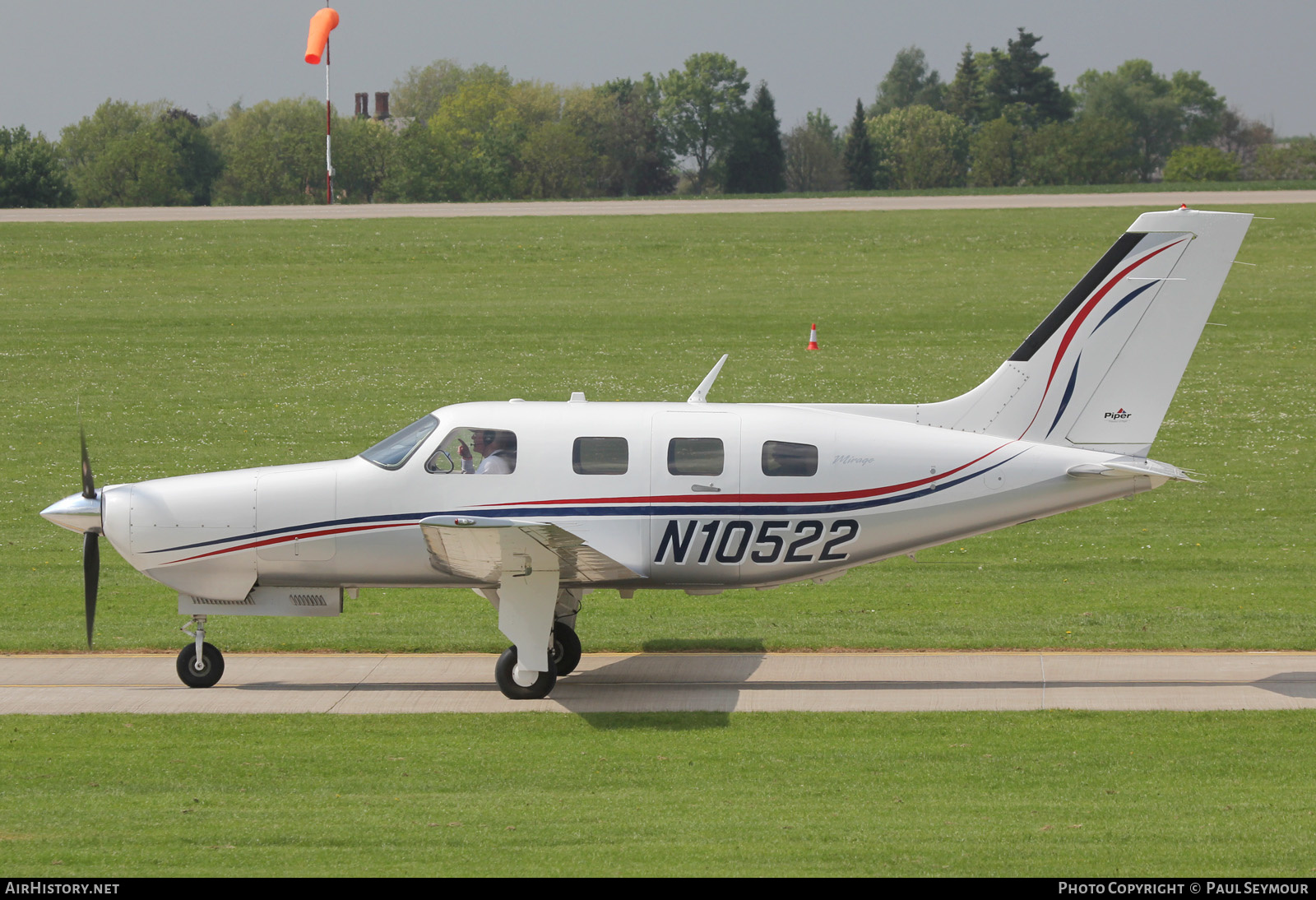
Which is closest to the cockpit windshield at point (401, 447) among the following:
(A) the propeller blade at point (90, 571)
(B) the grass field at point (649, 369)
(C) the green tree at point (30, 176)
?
(A) the propeller blade at point (90, 571)

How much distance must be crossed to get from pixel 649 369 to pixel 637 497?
16449 mm

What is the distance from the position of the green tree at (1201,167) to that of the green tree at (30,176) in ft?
202

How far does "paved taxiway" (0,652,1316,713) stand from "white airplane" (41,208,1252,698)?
666 millimetres

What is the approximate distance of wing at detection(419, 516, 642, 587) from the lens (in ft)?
36.7

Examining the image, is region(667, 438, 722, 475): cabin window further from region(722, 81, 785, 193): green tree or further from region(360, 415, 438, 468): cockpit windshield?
region(722, 81, 785, 193): green tree

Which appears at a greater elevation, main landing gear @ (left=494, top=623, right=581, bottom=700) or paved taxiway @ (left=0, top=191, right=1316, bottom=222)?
paved taxiway @ (left=0, top=191, right=1316, bottom=222)

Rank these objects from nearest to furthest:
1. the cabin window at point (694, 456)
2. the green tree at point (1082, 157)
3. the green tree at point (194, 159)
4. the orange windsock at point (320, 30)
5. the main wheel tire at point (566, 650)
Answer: the cabin window at point (694, 456)
the main wheel tire at point (566, 650)
the orange windsock at point (320, 30)
the green tree at point (194, 159)
the green tree at point (1082, 157)

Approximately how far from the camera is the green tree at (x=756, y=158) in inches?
3629

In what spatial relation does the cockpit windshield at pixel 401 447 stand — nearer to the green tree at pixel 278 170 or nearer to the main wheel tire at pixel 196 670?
the main wheel tire at pixel 196 670

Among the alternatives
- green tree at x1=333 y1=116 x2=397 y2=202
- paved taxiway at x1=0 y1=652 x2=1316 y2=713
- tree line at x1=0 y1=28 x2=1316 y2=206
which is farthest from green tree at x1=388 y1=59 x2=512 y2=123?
paved taxiway at x1=0 y1=652 x2=1316 y2=713

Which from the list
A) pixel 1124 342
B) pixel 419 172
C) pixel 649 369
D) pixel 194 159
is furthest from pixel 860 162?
pixel 1124 342

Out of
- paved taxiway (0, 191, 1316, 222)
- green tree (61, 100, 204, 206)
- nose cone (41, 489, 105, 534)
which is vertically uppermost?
green tree (61, 100, 204, 206)

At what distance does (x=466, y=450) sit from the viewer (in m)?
12.5

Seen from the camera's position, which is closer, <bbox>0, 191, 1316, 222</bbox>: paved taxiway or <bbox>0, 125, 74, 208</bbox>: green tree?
<bbox>0, 191, 1316, 222</bbox>: paved taxiway
